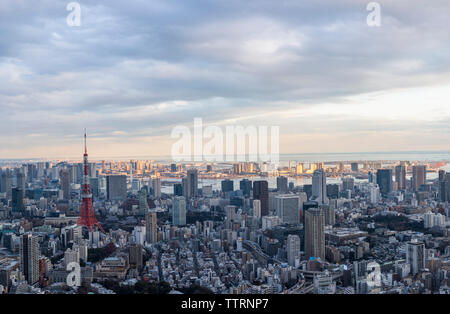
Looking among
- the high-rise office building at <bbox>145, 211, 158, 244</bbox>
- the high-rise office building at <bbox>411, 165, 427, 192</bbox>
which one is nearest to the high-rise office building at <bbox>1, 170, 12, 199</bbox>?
the high-rise office building at <bbox>145, 211, 158, 244</bbox>

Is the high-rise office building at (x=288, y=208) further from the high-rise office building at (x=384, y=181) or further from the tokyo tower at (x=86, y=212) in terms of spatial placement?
the tokyo tower at (x=86, y=212)

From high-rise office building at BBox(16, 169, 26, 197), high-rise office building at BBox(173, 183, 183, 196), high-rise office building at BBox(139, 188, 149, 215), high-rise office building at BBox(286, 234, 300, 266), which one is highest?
high-rise office building at BBox(16, 169, 26, 197)

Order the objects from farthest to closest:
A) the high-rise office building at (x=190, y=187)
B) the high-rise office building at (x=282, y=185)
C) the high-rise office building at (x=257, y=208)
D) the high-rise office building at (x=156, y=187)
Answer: the high-rise office building at (x=282, y=185) < the high-rise office building at (x=156, y=187) < the high-rise office building at (x=257, y=208) < the high-rise office building at (x=190, y=187)

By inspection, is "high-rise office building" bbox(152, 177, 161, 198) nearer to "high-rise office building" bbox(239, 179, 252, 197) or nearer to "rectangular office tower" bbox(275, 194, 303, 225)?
"high-rise office building" bbox(239, 179, 252, 197)

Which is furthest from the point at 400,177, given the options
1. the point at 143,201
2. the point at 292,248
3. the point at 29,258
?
the point at 29,258

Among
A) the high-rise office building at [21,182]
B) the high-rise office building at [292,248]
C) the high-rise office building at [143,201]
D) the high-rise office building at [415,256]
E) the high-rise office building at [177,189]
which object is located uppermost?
A: the high-rise office building at [21,182]

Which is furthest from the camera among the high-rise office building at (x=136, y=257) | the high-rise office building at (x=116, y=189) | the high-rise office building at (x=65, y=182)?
the high-rise office building at (x=116, y=189)

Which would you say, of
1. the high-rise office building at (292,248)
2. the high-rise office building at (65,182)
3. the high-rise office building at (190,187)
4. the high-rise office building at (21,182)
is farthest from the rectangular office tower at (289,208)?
the high-rise office building at (21,182)
